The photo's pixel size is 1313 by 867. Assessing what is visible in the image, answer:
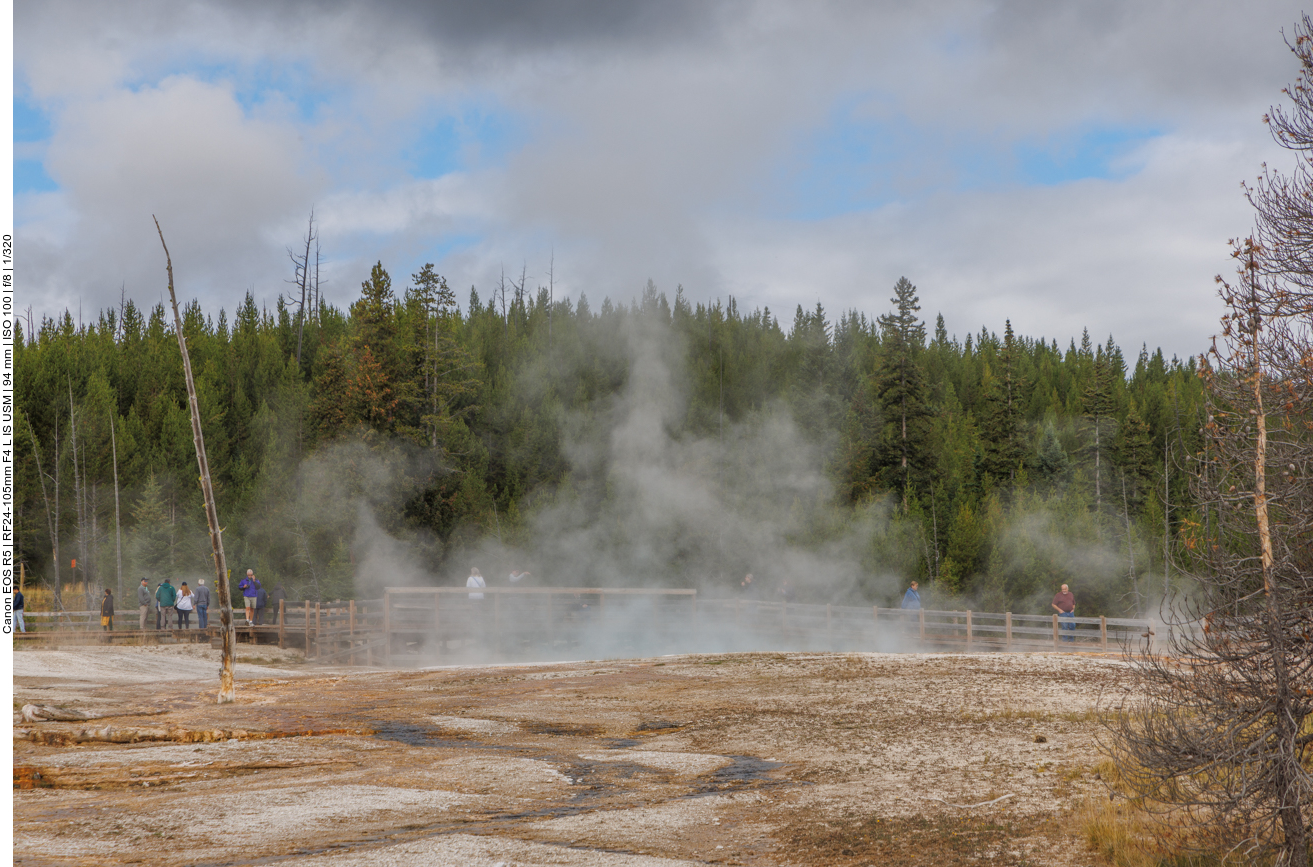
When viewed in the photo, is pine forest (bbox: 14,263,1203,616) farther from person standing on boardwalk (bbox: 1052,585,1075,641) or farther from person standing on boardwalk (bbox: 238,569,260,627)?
person standing on boardwalk (bbox: 1052,585,1075,641)

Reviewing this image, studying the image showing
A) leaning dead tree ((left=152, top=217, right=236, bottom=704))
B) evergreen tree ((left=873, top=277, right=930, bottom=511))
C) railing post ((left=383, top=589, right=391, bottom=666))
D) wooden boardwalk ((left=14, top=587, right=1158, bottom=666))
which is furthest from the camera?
evergreen tree ((left=873, top=277, right=930, bottom=511))

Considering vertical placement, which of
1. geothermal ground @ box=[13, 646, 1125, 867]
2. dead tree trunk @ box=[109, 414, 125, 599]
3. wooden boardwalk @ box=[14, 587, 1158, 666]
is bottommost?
wooden boardwalk @ box=[14, 587, 1158, 666]

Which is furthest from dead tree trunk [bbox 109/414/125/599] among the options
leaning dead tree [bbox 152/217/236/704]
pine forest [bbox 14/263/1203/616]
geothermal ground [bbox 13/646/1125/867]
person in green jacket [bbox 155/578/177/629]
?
leaning dead tree [bbox 152/217/236/704]

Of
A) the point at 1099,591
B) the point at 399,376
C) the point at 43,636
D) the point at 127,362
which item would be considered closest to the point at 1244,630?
the point at 43,636

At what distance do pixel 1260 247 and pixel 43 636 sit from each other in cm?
2789

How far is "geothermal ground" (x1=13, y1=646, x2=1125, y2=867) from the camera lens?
7945 millimetres

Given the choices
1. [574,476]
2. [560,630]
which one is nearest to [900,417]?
[574,476]

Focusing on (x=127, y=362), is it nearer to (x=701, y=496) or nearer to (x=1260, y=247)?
(x=701, y=496)

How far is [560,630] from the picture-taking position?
98.0ft

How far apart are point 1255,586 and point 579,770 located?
6.81 metres

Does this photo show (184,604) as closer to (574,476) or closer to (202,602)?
(202,602)

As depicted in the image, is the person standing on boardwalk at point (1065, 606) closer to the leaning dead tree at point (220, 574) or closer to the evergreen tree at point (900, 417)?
the leaning dead tree at point (220, 574)

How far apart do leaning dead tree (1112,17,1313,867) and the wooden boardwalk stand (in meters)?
18.9

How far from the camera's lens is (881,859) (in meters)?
7.62
